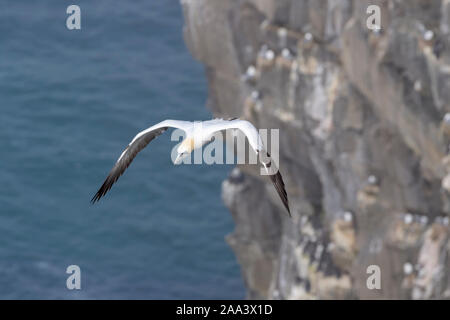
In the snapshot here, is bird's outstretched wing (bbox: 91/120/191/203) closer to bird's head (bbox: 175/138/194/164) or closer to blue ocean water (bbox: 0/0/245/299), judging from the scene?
bird's head (bbox: 175/138/194/164)

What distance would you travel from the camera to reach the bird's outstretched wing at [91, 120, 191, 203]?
127ft

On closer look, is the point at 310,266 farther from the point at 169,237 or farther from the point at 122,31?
the point at 122,31

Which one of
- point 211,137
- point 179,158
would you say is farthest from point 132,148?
point 179,158

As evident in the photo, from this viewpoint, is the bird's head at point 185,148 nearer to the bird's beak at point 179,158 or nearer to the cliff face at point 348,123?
the bird's beak at point 179,158

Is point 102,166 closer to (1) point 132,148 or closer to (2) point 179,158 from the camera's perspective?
(1) point 132,148

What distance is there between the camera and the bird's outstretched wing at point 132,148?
3881 cm

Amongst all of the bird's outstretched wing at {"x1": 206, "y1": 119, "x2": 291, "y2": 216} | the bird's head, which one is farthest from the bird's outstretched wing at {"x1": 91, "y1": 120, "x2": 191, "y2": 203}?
the bird's outstretched wing at {"x1": 206, "y1": 119, "x2": 291, "y2": 216}

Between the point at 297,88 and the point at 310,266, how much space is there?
29.1 feet

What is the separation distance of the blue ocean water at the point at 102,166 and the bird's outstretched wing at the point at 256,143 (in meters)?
54.9

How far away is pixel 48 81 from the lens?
104062 millimetres

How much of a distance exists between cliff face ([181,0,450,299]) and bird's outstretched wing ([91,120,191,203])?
721 inches

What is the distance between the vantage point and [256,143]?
36.4 meters

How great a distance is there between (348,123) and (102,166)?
37259mm
